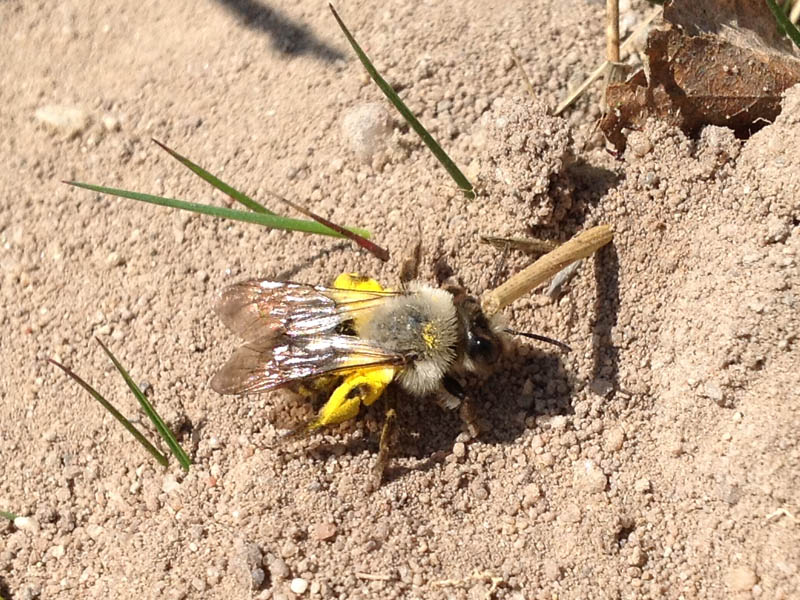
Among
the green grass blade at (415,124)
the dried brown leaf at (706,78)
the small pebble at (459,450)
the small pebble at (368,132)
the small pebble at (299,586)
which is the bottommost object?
the small pebble at (299,586)

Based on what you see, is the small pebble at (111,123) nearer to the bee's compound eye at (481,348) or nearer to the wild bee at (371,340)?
the wild bee at (371,340)

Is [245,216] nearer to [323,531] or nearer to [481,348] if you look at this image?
[481,348]

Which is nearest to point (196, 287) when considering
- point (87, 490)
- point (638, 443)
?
point (87, 490)

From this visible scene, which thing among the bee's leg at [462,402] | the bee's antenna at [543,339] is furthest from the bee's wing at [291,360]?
the bee's antenna at [543,339]

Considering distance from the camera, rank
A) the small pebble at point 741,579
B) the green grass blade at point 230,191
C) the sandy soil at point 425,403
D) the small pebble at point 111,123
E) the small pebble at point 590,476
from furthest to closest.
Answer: the small pebble at point 111,123 < the green grass blade at point 230,191 < the small pebble at point 590,476 < the sandy soil at point 425,403 < the small pebble at point 741,579

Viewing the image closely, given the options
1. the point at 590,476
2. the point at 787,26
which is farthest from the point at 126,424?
the point at 787,26

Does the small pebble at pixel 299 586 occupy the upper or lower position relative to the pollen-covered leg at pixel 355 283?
lower
